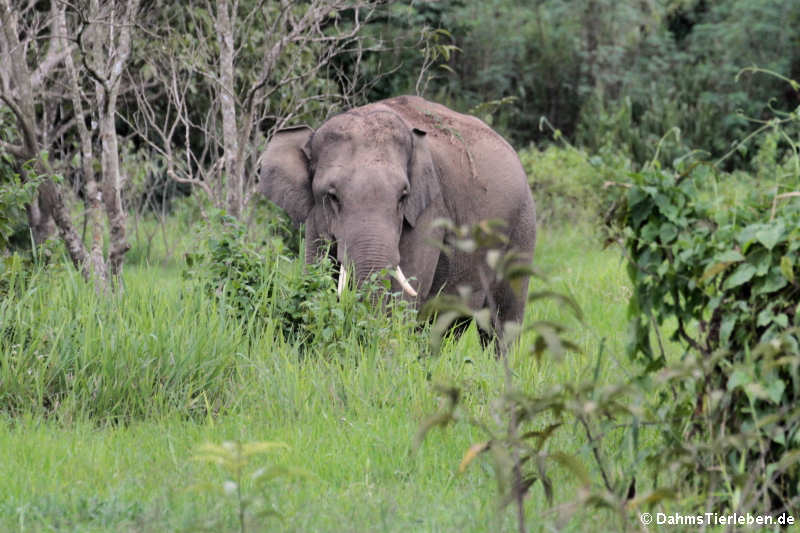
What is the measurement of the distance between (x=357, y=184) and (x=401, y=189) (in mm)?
334

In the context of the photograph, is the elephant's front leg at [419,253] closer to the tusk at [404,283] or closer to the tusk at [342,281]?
the tusk at [404,283]

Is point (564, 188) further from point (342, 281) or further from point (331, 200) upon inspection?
point (342, 281)

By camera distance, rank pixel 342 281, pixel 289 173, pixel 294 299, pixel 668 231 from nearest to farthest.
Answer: pixel 668 231 → pixel 294 299 → pixel 342 281 → pixel 289 173

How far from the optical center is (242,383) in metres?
5.96

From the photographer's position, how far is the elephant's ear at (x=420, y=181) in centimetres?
788

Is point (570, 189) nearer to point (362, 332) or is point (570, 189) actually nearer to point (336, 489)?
point (362, 332)

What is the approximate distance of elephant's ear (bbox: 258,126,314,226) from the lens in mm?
8078

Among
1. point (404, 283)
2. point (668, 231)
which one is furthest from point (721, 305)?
point (404, 283)

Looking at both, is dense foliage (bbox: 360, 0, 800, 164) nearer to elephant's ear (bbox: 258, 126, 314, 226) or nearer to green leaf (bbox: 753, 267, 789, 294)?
elephant's ear (bbox: 258, 126, 314, 226)

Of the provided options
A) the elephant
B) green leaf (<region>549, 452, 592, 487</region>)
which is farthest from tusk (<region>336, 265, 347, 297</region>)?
green leaf (<region>549, 452, 592, 487</region>)

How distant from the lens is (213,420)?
5.66m

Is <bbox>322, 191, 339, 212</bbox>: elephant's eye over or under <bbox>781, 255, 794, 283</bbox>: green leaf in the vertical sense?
under

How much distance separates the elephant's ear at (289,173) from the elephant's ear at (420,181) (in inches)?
28.8

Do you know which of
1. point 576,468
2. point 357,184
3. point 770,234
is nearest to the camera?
point 576,468
